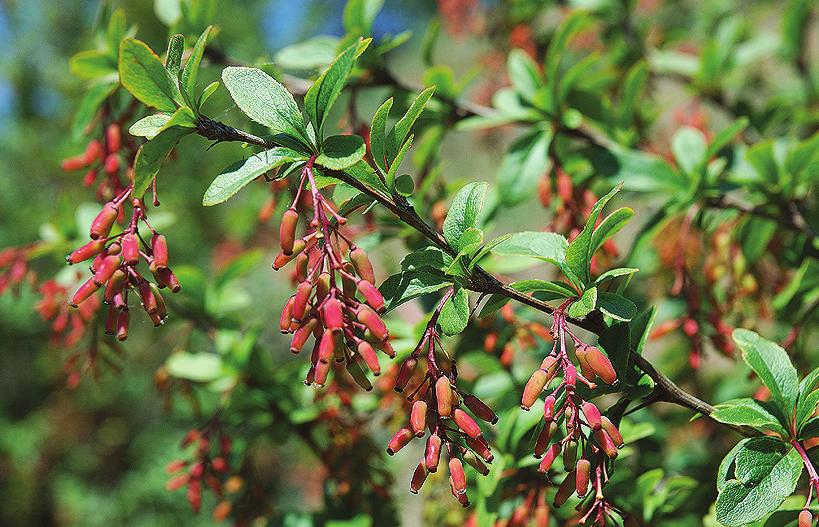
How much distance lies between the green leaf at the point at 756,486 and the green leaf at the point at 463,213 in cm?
28

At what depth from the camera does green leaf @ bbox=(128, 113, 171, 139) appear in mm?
551

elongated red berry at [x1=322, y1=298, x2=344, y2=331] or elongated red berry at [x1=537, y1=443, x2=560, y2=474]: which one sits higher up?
elongated red berry at [x1=322, y1=298, x2=344, y2=331]

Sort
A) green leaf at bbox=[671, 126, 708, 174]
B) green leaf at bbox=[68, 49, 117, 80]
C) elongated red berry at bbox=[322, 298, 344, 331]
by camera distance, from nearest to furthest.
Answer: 1. elongated red berry at bbox=[322, 298, 344, 331]
2. green leaf at bbox=[68, 49, 117, 80]
3. green leaf at bbox=[671, 126, 708, 174]

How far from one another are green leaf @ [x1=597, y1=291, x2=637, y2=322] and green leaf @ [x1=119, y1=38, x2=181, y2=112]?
373 millimetres

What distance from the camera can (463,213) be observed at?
592 mm

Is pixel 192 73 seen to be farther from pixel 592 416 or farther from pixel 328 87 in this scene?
pixel 592 416

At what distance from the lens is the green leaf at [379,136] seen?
57cm

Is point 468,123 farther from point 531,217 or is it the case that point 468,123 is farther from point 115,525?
point 115,525

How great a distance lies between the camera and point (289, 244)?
54 cm

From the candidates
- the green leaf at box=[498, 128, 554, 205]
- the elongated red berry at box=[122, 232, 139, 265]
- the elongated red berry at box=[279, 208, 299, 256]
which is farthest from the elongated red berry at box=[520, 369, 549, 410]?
the green leaf at box=[498, 128, 554, 205]

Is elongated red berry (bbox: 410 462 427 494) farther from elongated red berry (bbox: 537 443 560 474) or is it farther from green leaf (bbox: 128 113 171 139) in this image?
green leaf (bbox: 128 113 171 139)

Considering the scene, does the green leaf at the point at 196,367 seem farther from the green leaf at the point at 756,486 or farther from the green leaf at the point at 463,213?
the green leaf at the point at 756,486

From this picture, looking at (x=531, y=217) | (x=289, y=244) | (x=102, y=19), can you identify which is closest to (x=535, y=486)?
(x=289, y=244)

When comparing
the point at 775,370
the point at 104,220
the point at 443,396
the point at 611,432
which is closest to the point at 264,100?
the point at 104,220
